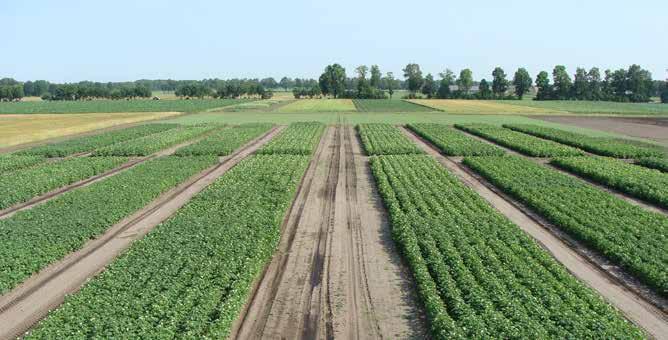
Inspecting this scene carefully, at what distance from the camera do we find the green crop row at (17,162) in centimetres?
3517

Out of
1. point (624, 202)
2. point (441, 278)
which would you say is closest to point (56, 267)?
point (441, 278)

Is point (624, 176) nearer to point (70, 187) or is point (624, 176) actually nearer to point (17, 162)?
point (70, 187)

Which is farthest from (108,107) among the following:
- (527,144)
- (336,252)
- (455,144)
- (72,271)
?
(336,252)

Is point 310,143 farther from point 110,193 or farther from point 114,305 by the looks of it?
point 114,305

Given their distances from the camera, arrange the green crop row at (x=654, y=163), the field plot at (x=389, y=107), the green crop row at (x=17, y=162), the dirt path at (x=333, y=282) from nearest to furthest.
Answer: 1. the dirt path at (x=333, y=282)
2. the green crop row at (x=654, y=163)
3. the green crop row at (x=17, y=162)
4. the field plot at (x=389, y=107)

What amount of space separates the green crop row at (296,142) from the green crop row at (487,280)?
19223 mm

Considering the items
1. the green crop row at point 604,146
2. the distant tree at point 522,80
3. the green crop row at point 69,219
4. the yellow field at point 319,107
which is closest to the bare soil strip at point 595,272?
the green crop row at point 69,219

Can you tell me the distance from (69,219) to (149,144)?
26.8m

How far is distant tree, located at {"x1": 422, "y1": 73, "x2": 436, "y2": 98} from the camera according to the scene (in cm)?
19186

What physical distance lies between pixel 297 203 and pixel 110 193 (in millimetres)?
10962

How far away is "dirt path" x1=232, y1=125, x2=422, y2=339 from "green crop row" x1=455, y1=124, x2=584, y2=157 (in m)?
23.1

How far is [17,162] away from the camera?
3669 cm

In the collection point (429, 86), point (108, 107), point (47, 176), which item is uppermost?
point (429, 86)

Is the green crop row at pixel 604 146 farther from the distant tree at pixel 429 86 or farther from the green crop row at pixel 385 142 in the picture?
the distant tree at pixel 429 86
